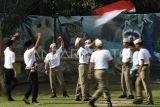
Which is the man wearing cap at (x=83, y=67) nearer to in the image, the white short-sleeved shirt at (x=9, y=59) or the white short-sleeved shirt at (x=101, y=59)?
the white short-sleeved shirt at (x=101, y=59)

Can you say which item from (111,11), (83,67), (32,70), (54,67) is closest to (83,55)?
(83,67)

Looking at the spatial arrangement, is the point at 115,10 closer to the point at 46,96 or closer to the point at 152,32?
the point at 152,32

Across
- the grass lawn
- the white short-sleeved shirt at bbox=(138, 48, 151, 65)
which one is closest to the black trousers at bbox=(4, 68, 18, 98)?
the grass lawn

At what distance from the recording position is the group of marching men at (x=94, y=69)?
15.4 m

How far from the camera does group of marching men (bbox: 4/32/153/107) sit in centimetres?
1545

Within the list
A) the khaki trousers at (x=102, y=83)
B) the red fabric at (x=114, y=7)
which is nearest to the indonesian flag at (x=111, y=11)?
the red fabric at (x=114, y=7)

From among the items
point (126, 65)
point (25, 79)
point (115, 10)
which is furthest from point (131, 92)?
point (25, 79)

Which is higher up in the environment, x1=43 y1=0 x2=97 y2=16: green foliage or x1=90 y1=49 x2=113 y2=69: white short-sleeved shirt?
x1=43 y1=0 x2=97 y2=16: green foliage

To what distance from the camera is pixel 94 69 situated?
15641mm

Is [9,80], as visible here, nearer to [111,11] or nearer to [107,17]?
[107,17]

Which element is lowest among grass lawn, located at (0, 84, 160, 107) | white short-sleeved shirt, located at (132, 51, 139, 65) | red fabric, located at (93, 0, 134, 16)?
grass lawn, located at (0, 84, 160, 107)

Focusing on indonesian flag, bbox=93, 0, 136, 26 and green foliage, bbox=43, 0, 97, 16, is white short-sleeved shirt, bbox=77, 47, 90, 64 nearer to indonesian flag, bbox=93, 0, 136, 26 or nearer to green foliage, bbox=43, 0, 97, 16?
indonesian flag, bbox=93, 0, 136, 26

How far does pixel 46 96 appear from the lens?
1997 centimetres

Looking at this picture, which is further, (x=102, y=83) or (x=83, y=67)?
(x=83, y=67)
